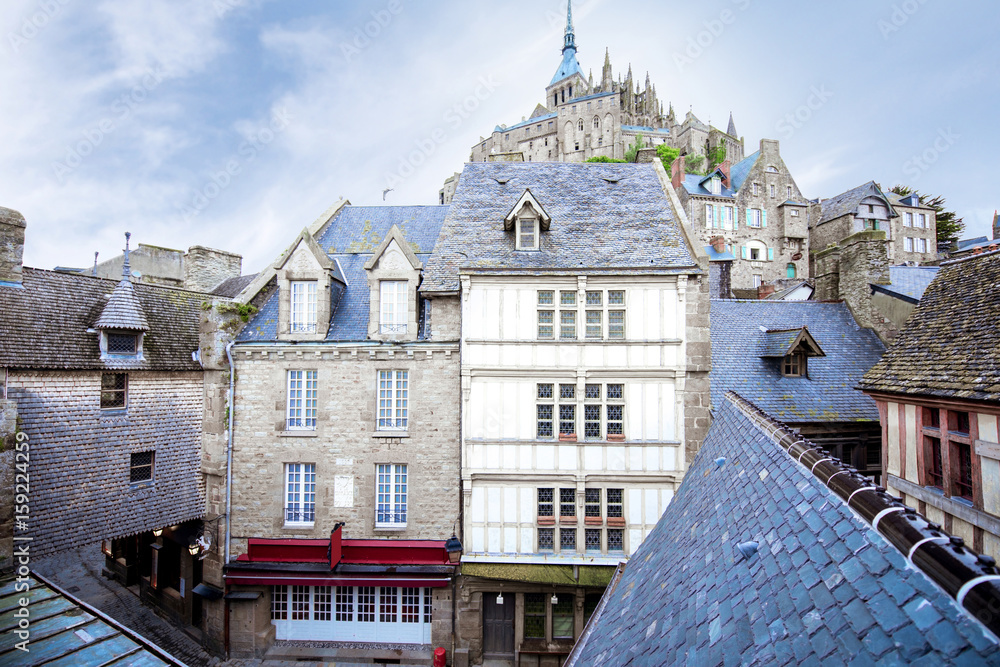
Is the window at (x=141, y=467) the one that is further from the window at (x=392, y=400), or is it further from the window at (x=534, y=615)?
the window at (x=534, y=615)

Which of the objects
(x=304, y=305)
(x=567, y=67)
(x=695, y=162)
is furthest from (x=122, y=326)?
(x=567, y=67)

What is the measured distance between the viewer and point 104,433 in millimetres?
12938

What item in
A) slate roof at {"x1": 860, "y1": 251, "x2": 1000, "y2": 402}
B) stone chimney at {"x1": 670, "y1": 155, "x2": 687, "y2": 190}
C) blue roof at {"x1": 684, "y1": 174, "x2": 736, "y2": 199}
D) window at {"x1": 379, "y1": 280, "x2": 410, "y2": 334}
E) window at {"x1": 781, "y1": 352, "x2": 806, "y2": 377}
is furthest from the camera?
stone chimney at {"x1": 670, "y1": 155, "x2": 687, "y2": 190}

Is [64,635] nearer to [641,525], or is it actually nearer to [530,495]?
[530,495]

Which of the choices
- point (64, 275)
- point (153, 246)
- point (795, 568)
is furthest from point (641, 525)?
point (153, 246)

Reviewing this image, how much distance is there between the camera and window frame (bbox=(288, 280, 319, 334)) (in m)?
14.7

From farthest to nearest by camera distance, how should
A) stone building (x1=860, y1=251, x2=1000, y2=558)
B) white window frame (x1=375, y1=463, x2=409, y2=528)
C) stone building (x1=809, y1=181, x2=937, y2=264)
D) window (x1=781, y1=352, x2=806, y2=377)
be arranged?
stone building (x1=809, y1=181, x2=937, y2=264), window (x1=781, y1=352, x2=806, y2=377), white window frame (x1=375, y1=463, x2=409, y2=528), stone building (x1=860, y1=251, x2=1000, y2=558)

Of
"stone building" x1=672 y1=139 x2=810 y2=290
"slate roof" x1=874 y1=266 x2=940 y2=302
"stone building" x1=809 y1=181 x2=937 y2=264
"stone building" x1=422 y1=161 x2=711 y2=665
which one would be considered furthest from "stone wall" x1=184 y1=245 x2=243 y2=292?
"stone building" x1=809 y1=181 x2=937 y2=264

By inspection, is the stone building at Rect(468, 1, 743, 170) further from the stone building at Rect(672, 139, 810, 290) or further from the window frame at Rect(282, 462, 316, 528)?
the window frame at Rect(282, 462, 316, 528)

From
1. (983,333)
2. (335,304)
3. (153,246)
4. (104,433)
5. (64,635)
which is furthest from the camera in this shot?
(153,246)

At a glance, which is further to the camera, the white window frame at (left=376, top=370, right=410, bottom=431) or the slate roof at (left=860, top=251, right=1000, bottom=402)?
the white window frame at (left=376, top=370, right=410, bottom=431)

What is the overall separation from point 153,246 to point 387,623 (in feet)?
78.0

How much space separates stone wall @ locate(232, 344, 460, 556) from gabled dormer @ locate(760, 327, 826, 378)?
11.1 metres

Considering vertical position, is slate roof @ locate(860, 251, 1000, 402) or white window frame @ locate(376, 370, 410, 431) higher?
slate roof @ locate(860, 251, 1000, 402)
